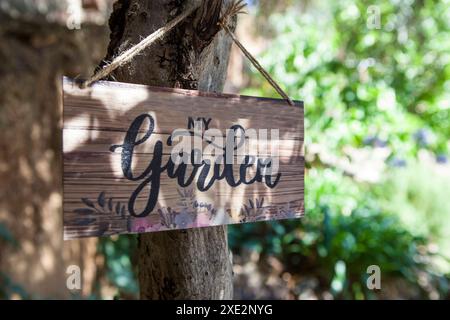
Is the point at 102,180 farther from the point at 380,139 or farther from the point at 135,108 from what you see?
the point at 380,139

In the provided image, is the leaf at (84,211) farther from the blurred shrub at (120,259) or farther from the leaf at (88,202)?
the blurred shrub at (120,259)

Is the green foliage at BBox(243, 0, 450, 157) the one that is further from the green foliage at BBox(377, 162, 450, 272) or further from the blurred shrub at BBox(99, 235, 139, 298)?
the blurred shrub at BBox(99, 235, 139, 298)

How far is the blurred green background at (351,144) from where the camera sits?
3232mm

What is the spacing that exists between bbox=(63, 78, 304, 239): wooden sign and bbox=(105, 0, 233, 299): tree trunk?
7.8 inches

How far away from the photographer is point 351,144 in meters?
3.67

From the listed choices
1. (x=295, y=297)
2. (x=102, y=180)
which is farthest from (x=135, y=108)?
(x=295, y=297)

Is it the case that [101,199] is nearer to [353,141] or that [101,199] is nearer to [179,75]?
[179,75]

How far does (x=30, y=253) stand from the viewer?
3611 millimetres

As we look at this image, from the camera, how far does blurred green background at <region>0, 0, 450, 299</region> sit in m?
3.23

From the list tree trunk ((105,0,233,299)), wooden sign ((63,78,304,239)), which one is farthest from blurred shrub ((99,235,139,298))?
wooden sign ((63,78,304,239))

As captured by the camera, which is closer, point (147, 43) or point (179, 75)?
point (147, 43)

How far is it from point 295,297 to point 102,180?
2269 millimetres

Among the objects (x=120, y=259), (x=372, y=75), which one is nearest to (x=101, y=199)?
(x=120, y=259)

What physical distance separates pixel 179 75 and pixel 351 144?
8.22 feet
